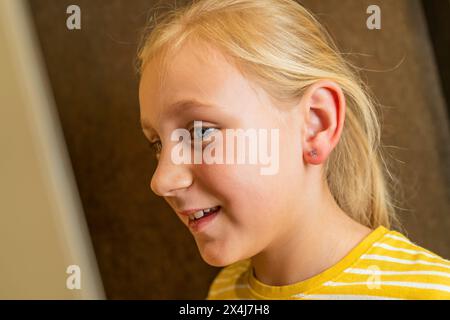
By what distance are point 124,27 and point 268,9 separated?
185 mm

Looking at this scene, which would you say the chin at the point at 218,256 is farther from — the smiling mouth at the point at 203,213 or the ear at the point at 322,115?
the ear at the point at 322,115

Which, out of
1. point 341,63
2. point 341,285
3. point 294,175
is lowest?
point 341,285

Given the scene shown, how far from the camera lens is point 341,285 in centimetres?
61

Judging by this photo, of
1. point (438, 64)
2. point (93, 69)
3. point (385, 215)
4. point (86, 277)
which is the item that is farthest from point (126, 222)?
point (438, 64)

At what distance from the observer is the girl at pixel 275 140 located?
1.88ft

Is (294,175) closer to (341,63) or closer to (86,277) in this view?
(341,63)

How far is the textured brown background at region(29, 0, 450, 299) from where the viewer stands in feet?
2.11

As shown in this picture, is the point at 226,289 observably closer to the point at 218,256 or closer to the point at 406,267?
the point at 218,256

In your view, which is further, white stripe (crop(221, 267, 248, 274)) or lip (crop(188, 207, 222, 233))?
white stripe (crop(221, 267, 248, 274))

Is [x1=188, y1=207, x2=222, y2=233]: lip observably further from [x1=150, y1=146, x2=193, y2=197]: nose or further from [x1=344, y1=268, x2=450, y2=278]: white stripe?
[x1=344, y1=268, x2=450, y2=278]: white stripe

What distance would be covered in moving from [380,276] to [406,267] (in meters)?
0.03

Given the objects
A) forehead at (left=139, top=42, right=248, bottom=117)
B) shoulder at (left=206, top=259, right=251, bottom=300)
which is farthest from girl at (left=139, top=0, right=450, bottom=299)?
shoulder at (left=206, top=259, right=251, bottom=300)

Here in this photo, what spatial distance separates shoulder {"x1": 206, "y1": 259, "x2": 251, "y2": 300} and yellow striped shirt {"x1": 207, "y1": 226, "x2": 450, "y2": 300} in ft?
0.25

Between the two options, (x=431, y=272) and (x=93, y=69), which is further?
(x=93, y=69)
